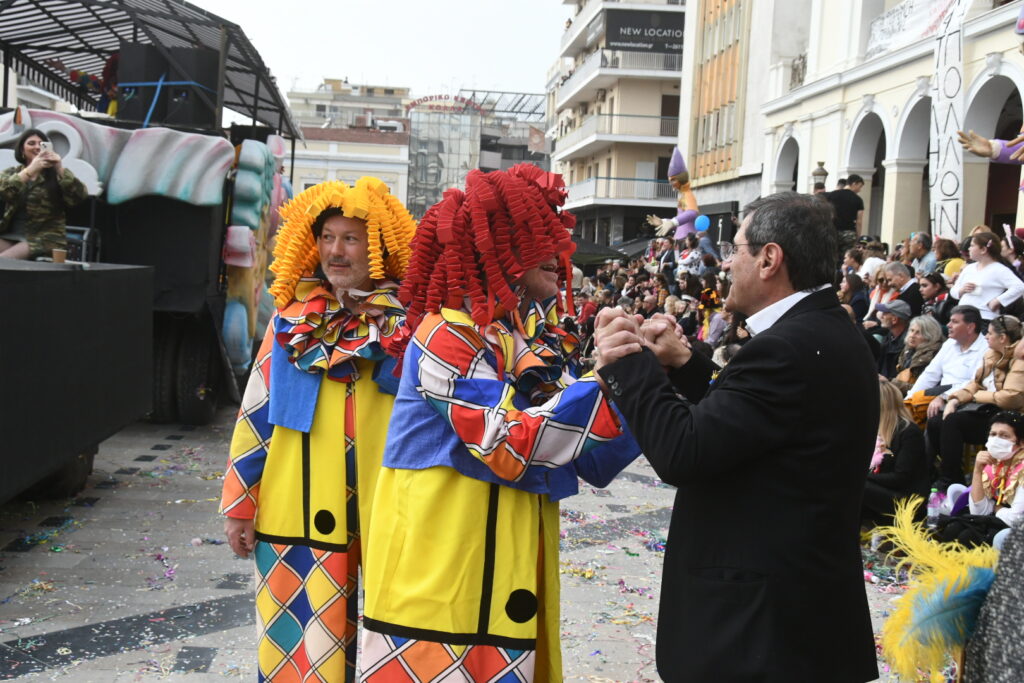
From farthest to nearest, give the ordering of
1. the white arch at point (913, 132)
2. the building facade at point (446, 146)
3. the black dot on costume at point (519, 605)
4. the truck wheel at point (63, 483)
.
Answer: the building facade at point (446, 146) → the white arch at point (913, 132) → the truck wheel at point (63, 483) → the black dot on costume at point (519, 605)

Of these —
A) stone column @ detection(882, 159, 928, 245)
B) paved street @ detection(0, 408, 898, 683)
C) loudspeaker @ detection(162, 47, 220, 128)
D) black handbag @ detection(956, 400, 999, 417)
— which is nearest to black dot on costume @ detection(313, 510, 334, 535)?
paved street @ detection(0, 408, 898, 683)

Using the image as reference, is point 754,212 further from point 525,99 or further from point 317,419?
point 525,99

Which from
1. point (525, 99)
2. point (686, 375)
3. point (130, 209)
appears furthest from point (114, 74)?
point (525, 99)

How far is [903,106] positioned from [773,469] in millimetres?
15952

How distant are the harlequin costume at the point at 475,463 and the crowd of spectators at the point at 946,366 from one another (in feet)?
4.12

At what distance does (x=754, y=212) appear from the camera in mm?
2256

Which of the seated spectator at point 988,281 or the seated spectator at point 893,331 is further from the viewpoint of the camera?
the seated spectator at point 893,331

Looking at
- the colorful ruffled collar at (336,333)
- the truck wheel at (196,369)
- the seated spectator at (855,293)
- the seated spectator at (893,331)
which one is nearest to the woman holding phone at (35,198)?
the truck wheel at (196,369)

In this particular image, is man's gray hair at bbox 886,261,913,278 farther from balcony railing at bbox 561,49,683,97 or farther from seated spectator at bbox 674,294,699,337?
balcony railing at bbox 561,49,683,97

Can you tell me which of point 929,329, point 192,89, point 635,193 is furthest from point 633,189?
point 929,329

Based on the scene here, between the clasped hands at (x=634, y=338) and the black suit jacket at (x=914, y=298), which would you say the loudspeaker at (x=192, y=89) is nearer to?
the black suit jacket at (x=914, y=298)

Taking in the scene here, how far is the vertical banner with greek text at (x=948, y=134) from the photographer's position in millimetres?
11367

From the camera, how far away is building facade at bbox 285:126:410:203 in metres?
54.3

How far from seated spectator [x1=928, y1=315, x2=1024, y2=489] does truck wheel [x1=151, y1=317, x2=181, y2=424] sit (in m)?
6.31
